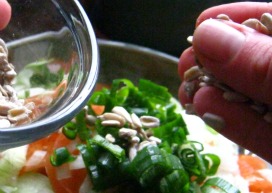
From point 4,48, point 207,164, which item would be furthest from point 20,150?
point 207,164

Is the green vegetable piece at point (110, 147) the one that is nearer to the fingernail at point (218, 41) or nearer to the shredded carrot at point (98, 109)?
the shredded carrot at point (98, 109)

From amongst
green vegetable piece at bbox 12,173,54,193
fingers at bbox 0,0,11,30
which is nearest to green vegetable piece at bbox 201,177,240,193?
green vegetable piece at bbox 12,173,54,193

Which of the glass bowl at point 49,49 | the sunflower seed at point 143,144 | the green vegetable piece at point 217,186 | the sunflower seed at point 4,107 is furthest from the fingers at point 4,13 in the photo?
the green vegetable piece at point 217,186

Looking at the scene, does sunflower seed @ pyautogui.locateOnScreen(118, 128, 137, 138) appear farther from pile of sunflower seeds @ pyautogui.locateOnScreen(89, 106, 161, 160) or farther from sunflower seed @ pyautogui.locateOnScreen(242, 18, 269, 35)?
sunflower seed @ pyautogui.locateOnScreen(242, 18, 269, 35)

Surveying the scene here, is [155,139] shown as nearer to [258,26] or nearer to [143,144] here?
[143,144]

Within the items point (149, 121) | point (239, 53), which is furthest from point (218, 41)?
point (149, 121)

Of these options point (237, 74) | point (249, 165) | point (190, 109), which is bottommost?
point (249, 165)

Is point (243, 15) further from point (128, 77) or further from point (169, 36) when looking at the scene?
point (169, 36)

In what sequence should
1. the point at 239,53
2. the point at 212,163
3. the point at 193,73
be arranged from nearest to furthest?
the point at 239,53 < the point at 193,73 < the point at 212,163
